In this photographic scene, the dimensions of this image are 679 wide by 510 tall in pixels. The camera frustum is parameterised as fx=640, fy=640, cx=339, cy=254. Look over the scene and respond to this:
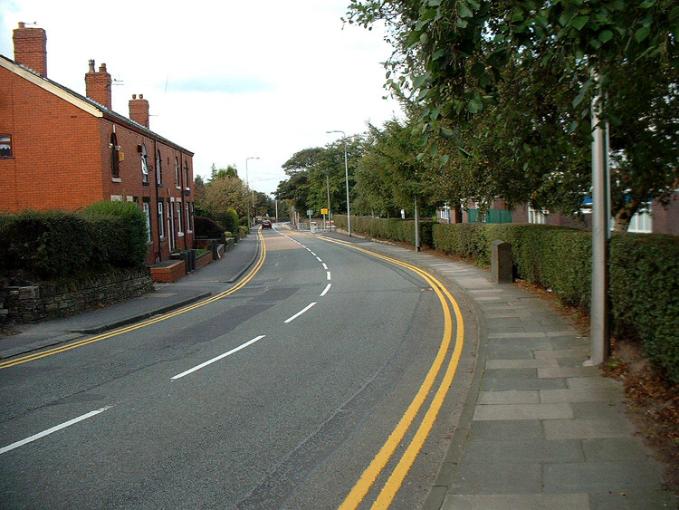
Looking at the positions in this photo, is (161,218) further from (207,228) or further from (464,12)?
(464,12)

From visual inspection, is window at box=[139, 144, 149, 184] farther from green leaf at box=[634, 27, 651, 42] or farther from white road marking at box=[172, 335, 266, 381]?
green leaf at box=[634, 27, 651, 42]

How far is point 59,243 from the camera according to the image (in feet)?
56.4

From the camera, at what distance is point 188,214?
1668 inches

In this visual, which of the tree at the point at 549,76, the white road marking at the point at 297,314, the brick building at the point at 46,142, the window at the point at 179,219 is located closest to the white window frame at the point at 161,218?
the window at the point at 179,219

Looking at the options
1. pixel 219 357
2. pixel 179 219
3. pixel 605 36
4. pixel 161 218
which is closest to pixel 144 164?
pixel 161 218

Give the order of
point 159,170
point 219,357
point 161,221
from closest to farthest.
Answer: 1. point 219,357
2. point 161,221
3. point 159,170

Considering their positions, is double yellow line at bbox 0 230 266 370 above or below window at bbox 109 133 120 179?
below

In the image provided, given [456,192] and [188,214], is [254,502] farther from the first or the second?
[188,214]

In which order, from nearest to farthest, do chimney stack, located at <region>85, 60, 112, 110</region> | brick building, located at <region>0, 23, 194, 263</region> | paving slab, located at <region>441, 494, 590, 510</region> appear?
paving slab, located at <region>441, 494, 590, 510</region> < brick building, located at <region>0, 23, 194, 263</region> < chimney stack, located at <region>85, 60, 112, 110</region>

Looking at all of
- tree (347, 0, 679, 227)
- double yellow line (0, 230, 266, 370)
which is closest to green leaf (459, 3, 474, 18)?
tree (347, 0, 679, 227)

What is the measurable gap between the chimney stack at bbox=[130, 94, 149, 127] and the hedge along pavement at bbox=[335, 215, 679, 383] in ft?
86.1

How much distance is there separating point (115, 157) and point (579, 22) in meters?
24.6

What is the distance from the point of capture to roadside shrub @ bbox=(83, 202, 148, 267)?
19812 mm

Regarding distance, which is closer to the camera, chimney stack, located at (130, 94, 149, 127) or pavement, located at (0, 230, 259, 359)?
pavement, located at (0, 230, 259, 359)
